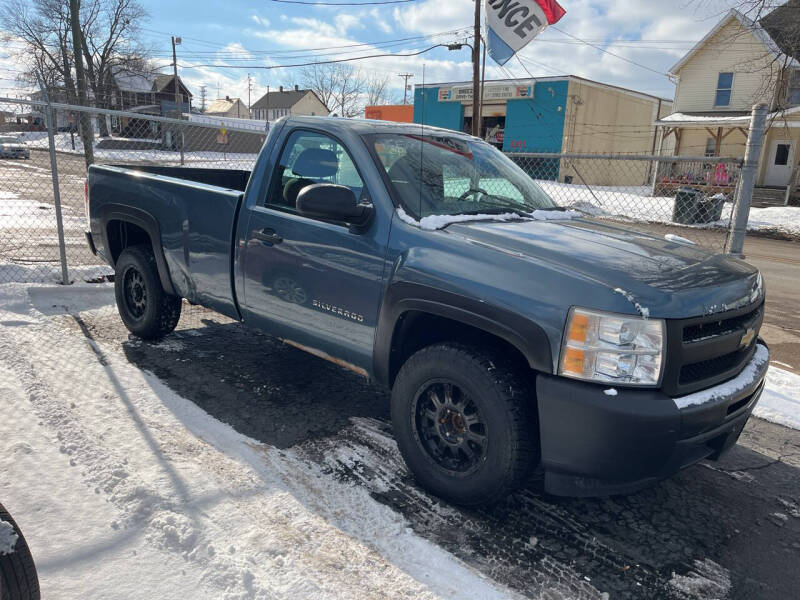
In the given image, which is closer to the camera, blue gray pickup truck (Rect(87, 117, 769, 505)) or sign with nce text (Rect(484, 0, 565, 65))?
blue gray pickup truck (Rect(87, 117, 769, 505))

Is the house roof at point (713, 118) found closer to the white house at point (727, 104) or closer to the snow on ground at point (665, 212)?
the white house at point (727, 104)

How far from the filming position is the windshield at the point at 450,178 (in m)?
3.31

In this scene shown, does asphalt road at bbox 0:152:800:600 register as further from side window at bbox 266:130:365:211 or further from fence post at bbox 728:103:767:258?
fence post at bbox 728:103:767:258

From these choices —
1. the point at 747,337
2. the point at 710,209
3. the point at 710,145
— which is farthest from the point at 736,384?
the point at 710,145

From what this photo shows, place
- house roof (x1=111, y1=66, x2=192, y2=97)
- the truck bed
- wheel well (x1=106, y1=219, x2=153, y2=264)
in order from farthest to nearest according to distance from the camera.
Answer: house roof (x1=111, y1=66, x2=192, y2=97)
wheel well (x1=106, y1=219, x2=153, y2=264)
the truck bed

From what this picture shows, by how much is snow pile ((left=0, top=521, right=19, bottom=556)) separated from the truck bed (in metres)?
2.40

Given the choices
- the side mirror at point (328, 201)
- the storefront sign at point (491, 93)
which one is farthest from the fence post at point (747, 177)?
the storefront sign at point (491, 93)

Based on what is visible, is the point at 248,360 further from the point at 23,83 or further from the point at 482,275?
the point at 23,83

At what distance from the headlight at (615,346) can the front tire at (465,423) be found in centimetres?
38

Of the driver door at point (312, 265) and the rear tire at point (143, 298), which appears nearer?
the driver door at point (312, 265)

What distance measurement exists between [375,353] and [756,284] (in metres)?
2.05

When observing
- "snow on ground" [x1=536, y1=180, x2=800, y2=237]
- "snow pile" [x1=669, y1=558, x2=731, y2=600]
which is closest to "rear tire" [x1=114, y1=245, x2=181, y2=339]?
"snow pile" [x1=669, y1=558, x2=731, y2=600]

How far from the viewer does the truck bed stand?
4074 millimetres

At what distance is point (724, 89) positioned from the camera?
2783cm
